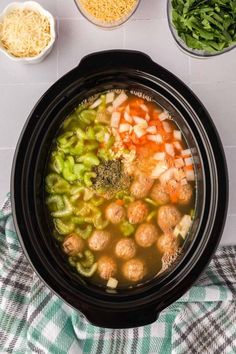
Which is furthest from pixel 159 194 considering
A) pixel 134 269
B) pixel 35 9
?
pixel 35 9

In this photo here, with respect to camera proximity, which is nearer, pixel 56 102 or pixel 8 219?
pixel 56 102

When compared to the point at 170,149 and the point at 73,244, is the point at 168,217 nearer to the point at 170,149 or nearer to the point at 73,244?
the point at 170,149

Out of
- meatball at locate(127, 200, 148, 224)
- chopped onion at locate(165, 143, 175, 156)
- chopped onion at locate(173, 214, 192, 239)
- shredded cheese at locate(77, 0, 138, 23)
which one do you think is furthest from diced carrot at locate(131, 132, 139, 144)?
shredded cheese at locate(77, 0, 138, 23)

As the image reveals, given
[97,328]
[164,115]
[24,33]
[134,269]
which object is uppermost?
[24,33]

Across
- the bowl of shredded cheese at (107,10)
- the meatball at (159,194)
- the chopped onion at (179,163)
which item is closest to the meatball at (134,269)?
the meatball at (159,194)

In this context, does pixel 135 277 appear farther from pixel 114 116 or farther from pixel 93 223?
pixel 114 116

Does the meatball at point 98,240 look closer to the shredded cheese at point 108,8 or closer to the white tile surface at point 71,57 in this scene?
the white tile surface at point 71,57

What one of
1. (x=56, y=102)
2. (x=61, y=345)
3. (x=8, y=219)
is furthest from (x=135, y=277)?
(x=56, y=102)
